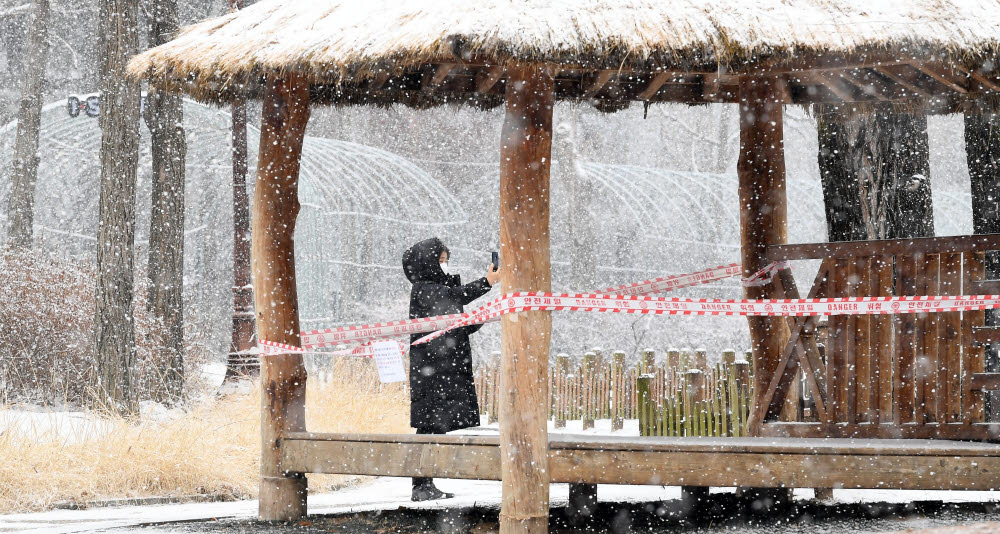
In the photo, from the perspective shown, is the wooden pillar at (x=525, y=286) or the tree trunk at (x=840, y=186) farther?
the tree trunk at (x=840, y=186)

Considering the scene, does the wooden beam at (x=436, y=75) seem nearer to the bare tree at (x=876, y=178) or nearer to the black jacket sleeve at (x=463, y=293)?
the black jacket sleeve at (x=463, y=293)

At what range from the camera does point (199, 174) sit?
26969 millimetres

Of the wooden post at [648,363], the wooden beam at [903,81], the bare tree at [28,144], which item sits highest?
the bare tree at [28,144]

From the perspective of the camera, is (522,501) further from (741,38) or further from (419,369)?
(741,38)

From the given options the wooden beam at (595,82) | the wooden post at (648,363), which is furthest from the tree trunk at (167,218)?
the wooden beam at (595,82)

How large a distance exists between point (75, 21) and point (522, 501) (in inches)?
1152

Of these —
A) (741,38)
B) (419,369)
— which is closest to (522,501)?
(419,369)

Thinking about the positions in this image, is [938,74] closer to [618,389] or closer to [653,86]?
[653,86]

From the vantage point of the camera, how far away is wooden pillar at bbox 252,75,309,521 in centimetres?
735

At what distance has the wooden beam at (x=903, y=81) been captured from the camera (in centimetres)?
755

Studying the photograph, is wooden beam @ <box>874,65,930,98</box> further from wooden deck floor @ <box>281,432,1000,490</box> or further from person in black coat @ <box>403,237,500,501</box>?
person in black coat @ <box>403,237,500,501</box>

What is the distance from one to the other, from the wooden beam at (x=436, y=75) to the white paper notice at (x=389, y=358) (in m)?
1.79

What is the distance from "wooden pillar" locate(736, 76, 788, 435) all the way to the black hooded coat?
1.84 m

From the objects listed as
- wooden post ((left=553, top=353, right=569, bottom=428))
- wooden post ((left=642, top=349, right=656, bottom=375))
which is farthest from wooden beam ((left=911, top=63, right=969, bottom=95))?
wooden post ((left=553, top=353, right=569, bottom=428))
